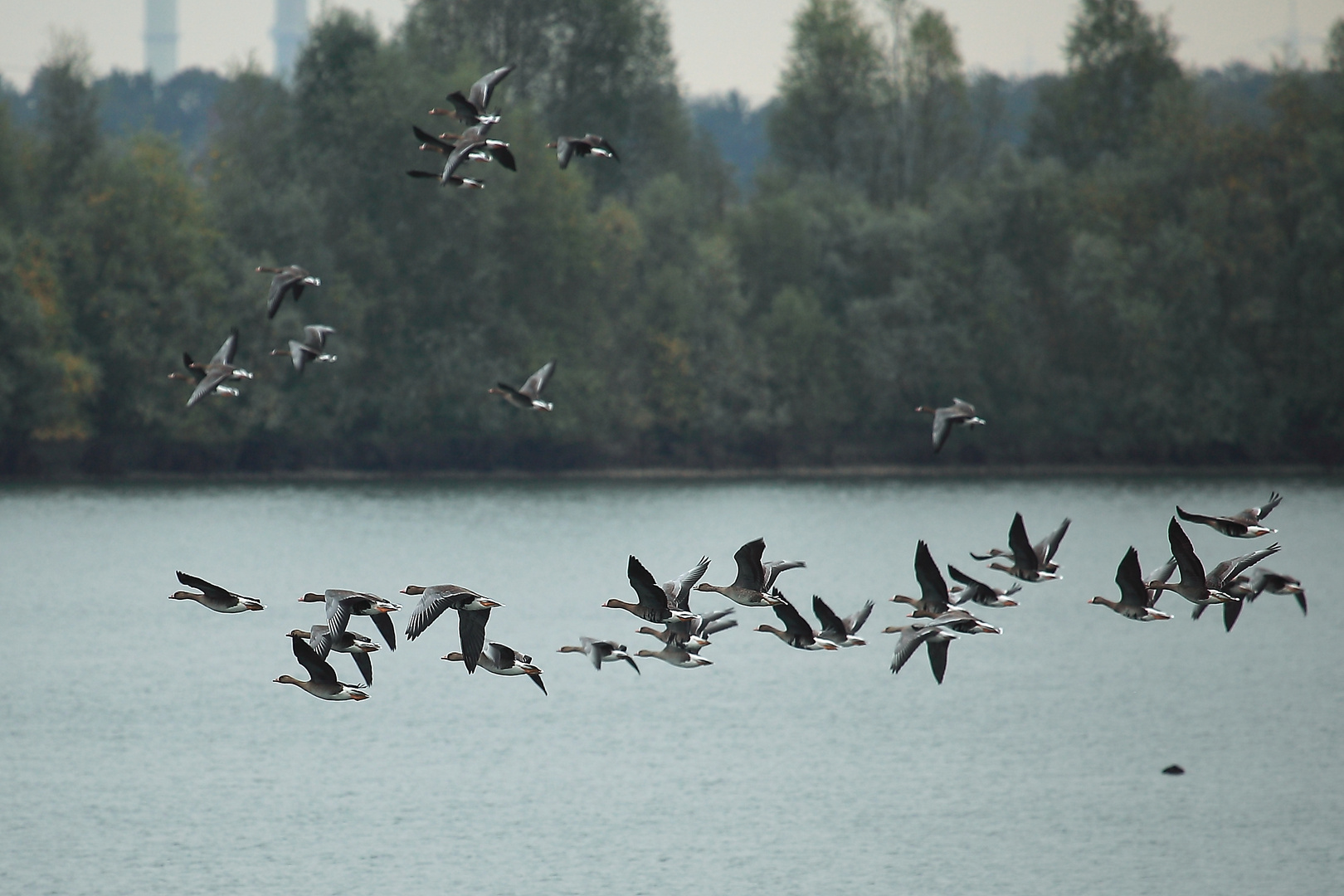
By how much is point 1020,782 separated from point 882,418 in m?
54.7

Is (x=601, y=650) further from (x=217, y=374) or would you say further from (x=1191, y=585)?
(x=1191, y=585)

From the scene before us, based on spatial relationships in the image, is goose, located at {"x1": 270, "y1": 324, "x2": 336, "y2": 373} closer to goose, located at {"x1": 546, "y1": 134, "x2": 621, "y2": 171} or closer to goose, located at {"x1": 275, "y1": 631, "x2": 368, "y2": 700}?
goose, located at {"x1": 275, "y1": 631, "x2": 368, "y2": 700}

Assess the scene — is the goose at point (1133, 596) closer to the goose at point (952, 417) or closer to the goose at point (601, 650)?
the goose at point (952, 417)

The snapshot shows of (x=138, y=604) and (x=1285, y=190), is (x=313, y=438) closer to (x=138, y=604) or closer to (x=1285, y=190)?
(x=138, y=604)

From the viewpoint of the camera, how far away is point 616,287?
89312 mm

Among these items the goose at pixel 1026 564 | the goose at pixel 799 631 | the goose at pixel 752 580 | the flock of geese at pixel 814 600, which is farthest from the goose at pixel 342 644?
the goose at pixel 1026 564

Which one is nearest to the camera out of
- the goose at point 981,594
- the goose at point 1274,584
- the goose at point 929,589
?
the goose at point 929,589

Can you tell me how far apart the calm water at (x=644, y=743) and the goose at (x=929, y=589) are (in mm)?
11913

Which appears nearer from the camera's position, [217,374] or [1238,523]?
[1238,523]

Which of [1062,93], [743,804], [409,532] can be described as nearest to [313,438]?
[409,532]

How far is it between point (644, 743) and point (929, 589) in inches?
892

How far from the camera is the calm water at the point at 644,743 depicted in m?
31.8

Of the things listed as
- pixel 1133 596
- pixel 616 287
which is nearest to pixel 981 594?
pixel 1133 596

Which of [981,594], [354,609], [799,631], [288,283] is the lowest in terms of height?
[799,631]
